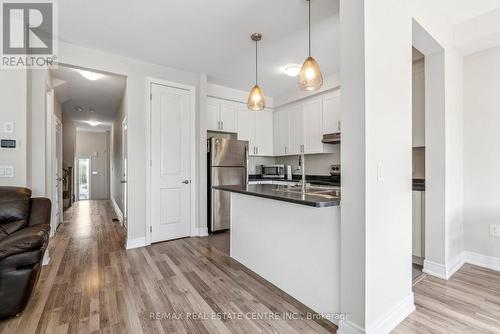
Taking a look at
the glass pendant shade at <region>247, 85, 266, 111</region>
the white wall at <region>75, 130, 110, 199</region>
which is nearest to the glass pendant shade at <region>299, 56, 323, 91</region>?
the glass pendant shade at <region>247, 85, 266, 111</region>

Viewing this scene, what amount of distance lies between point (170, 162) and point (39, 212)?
1730 mm

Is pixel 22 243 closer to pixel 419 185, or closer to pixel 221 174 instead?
pixel 221 174

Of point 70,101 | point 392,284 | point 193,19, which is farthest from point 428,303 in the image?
point 70,101

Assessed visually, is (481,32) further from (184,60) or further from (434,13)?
(184,60)

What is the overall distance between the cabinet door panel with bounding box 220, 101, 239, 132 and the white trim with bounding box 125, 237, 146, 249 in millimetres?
2377

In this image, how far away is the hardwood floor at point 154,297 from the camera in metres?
1.70

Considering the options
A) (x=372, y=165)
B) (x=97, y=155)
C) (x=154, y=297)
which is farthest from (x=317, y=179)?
(x=97, y=155)

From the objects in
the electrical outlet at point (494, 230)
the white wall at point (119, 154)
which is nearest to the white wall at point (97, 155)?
the white wall at point (119, 154)

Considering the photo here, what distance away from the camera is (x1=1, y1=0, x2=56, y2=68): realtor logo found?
238 cm

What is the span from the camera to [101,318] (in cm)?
178

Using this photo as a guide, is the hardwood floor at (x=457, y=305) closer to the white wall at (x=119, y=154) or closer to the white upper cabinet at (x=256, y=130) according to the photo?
the white upper cabinet at (x=256, y=130)

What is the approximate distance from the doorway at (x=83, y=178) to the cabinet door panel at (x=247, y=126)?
24.0ft

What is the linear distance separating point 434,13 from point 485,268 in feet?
9.05

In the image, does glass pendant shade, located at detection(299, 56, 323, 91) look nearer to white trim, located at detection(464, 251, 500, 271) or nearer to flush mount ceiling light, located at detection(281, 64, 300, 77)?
flush mount ceiling light, located at detection(281, 64, 300, 77)
